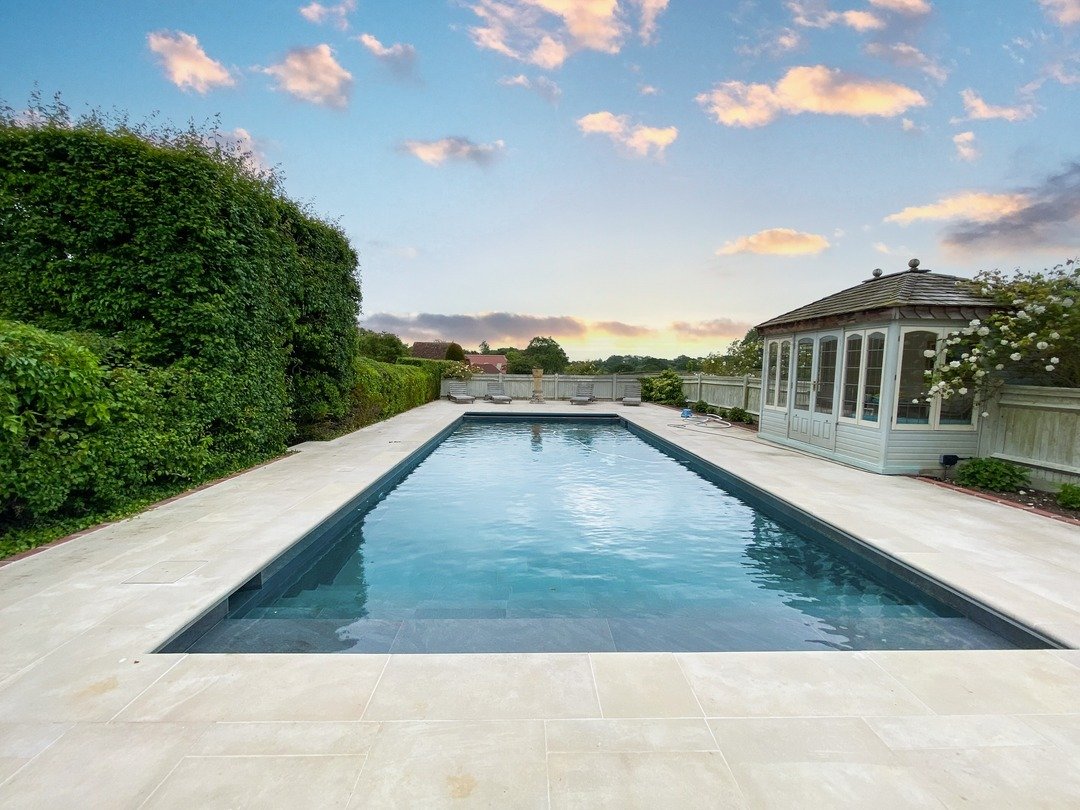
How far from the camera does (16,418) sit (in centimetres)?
370

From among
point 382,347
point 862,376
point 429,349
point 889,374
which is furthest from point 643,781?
point 429,349

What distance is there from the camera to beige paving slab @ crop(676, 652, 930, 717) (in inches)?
86.9

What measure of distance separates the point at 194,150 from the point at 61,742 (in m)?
6.62

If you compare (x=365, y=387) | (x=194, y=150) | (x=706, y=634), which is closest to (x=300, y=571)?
(x=706, y=634)

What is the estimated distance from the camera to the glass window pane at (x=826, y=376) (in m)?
8.55

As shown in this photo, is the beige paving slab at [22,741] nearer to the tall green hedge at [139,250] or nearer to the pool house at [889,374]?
the tall green hedge at [139,250]

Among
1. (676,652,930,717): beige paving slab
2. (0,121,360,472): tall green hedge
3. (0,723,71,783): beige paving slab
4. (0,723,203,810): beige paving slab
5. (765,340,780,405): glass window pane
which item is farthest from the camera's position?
(765,340,780,405): glass window pane

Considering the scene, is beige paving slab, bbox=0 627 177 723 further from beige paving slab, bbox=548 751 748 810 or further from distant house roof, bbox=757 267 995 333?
distant house roof, bbox=757 267 995 333

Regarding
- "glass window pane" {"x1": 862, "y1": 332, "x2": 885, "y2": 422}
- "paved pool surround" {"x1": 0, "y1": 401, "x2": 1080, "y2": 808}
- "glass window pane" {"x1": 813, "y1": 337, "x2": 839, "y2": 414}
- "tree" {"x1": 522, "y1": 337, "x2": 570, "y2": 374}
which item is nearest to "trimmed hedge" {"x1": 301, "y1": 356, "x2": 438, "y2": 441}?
"paved pool surround" {"x1": 0, "y1": 401, "x2": 1080, "y2": 808}

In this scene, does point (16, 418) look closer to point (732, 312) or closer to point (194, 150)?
point (194, 150)

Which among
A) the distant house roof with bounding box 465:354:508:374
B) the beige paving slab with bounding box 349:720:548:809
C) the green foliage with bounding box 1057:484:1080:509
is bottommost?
the beige paving slab with bounding box 349:720:548:809

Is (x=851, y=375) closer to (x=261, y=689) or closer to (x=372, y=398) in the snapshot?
(x=261, y=689)

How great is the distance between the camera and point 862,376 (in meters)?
7.79

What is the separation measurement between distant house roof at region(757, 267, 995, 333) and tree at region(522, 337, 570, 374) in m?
45.5
